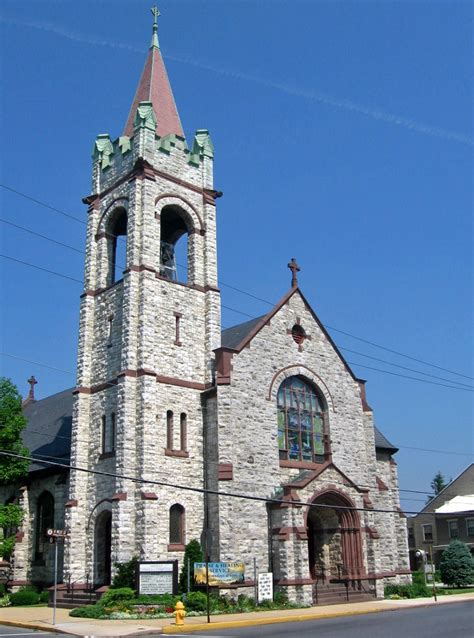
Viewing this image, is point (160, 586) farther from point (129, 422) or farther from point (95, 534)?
point (129, 422)

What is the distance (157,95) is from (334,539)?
23.8m

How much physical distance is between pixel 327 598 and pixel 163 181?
65.7 feet

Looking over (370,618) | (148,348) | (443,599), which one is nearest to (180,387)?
(148,348)

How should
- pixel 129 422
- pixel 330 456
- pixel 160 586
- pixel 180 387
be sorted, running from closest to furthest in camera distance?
pixel 160 586, pixel 129 422, pixel 180 387, pixel 330 456

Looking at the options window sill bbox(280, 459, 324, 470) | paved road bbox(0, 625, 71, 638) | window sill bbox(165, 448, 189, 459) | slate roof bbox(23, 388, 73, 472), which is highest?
slate roof bbox(23, 388, 73, 472)

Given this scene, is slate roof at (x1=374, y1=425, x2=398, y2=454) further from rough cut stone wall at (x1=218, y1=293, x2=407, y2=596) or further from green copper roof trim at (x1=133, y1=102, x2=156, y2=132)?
green copper roof trim at (x1=133, y1=102, x2=156, y2=132)

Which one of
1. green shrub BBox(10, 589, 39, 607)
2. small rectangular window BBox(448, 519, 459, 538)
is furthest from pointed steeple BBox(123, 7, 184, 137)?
small rectangular window BBox(448, 519, 459, 538)

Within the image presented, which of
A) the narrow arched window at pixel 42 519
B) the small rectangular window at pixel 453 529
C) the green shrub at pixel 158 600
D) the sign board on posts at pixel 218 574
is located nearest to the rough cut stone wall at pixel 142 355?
the sign board on posts at pixel 218 574

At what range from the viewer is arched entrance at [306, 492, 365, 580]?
31.2m

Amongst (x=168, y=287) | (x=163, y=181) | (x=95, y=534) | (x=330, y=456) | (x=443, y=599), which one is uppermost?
(x=163, y=181)

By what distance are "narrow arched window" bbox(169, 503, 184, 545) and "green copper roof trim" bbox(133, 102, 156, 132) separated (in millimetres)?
17418

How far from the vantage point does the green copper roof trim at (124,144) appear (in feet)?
113

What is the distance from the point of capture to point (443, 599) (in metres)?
31.5

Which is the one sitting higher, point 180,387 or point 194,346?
point 194,346
